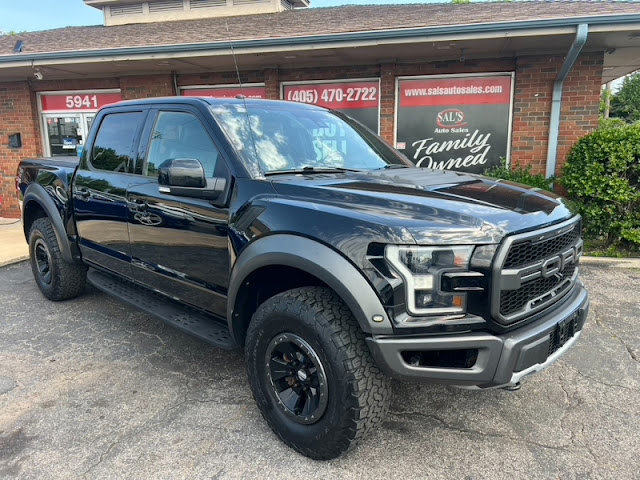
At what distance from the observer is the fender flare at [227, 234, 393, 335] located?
Answer: 84.4 inches

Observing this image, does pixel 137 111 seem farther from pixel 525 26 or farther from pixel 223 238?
pixel 525 26

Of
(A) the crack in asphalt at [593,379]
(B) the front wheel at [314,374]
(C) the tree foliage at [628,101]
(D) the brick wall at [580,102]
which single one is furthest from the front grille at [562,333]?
(C) the tree foliage at [628,101]

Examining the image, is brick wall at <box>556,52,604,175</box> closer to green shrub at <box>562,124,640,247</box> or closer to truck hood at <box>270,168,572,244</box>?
green shrub at <box>562,124,640,247</box>

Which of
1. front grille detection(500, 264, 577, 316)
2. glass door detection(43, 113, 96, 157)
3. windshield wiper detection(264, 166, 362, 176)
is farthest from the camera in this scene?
glass door detection(43, 113, 96, 157)

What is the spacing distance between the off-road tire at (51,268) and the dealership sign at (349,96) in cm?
502

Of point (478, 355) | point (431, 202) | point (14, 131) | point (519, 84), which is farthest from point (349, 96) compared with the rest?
point (14, 131)

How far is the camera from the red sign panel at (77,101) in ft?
32.8

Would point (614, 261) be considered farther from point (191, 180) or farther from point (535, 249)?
point (191, 180)

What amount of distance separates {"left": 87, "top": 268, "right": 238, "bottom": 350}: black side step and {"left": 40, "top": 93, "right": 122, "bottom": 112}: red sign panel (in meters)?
6.94

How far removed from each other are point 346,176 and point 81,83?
931cm

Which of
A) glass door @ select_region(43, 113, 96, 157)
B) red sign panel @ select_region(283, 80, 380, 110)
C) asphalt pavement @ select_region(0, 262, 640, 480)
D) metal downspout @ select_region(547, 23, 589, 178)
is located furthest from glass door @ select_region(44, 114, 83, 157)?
metal downspout @ select_region(547, 23, 589, 178)

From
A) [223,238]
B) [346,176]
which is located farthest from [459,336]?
[223,238]

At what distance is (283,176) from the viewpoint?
2842 mm

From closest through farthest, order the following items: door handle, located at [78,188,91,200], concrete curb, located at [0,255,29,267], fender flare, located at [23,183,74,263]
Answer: door handle, located at [78,188,91,200] < fender flare, located at [23,183,74,263] < concrete curb, located at [0,255,29,267]
